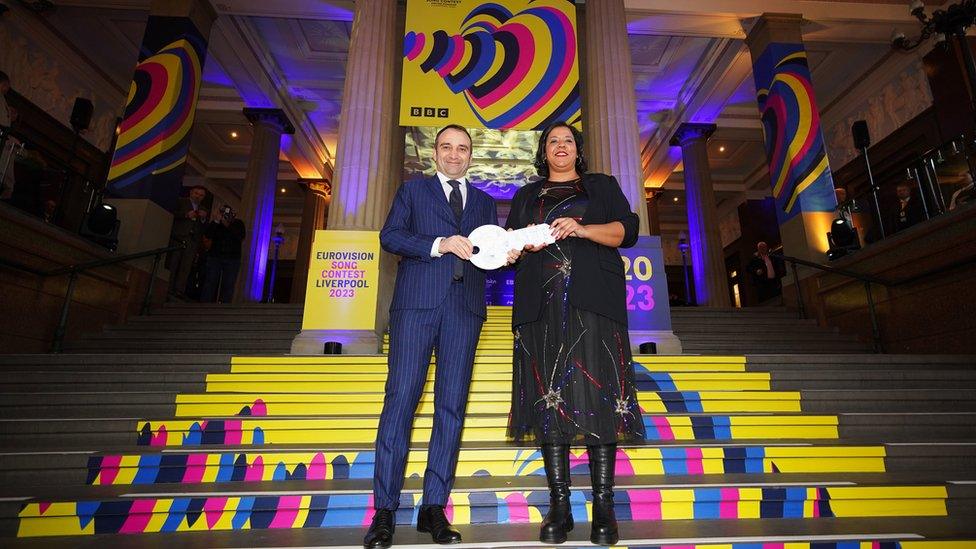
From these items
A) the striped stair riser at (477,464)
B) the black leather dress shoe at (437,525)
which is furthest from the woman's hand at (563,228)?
the striped stair riser at (477,464)

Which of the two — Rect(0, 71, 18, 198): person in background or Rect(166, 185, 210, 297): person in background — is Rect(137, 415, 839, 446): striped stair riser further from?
Rect(166, 185, 210, 297): person in background

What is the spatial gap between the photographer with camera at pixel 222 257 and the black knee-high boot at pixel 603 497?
25.6 feet

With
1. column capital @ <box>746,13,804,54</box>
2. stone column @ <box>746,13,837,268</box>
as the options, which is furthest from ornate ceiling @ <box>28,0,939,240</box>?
stone column @ <box>746,13,837,268</box>

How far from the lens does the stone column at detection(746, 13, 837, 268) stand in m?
7.64

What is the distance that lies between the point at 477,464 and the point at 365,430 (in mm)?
853

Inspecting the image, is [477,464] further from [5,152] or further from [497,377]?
[5,152]

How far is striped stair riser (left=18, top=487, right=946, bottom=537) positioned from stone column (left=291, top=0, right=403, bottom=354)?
3031mm

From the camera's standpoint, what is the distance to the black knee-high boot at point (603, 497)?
1.68 metres

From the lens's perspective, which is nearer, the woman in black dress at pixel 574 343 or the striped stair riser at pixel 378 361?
the woman in black dress at pixel 574 343

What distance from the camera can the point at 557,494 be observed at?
174 centimetres

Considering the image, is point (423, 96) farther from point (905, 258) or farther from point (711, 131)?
point (711, 131)

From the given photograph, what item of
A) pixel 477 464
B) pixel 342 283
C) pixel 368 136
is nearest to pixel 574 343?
pixel 477 464

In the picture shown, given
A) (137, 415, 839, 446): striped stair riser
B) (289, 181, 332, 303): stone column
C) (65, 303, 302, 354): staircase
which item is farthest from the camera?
(289, 181, 332, 303): stone column

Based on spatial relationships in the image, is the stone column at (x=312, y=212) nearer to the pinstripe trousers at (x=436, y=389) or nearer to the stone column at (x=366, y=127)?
the stone column at (x=366, y=127)
